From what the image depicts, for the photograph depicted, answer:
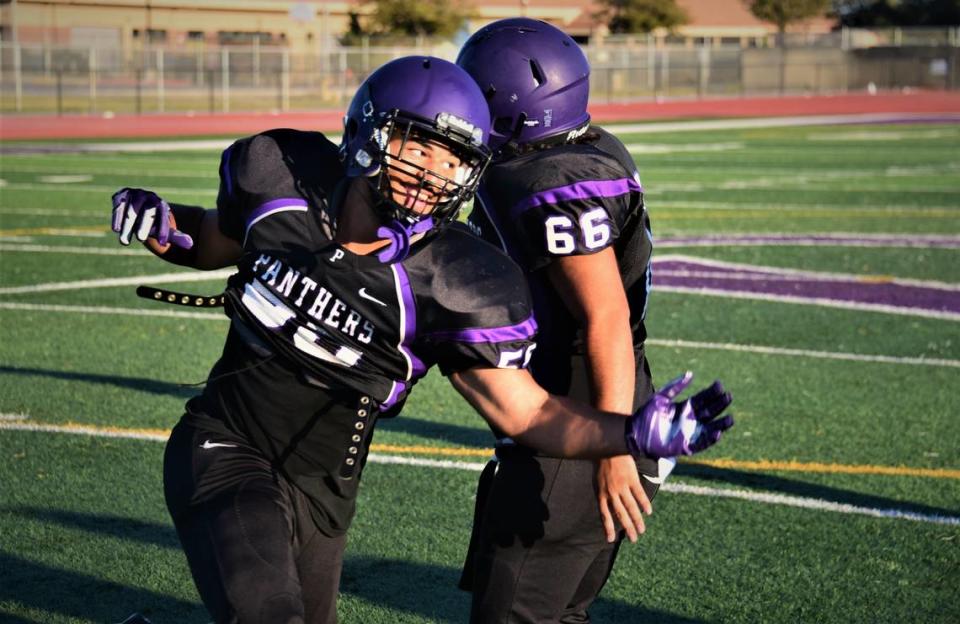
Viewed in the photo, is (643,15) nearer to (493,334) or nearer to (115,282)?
(115,282)

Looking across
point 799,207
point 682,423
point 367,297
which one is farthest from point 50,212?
point 682,423

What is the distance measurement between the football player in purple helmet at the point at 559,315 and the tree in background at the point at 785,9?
7149cm

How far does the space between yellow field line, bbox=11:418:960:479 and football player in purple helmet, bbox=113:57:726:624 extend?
9.58 feet

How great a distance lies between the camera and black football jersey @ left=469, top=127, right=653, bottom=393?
3.54 meters

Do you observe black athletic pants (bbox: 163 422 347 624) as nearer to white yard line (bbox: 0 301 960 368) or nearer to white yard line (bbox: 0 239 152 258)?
white yard line (bbox: 0 301 960 368)

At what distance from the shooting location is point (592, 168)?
3637mm

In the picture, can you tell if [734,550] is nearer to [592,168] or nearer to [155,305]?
[592,168]

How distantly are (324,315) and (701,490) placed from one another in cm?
304

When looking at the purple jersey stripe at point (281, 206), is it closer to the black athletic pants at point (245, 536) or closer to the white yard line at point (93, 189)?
the black athletic pants at point (245, 536)

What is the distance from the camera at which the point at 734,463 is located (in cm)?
643

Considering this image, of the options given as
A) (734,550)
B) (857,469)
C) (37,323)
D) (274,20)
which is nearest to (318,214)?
(734,550)

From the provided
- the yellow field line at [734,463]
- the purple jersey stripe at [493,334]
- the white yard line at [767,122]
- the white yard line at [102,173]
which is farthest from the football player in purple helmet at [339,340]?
the white yard line at [767,122]

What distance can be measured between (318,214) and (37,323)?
6317 mm

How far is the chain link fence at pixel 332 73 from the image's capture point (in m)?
42.6
